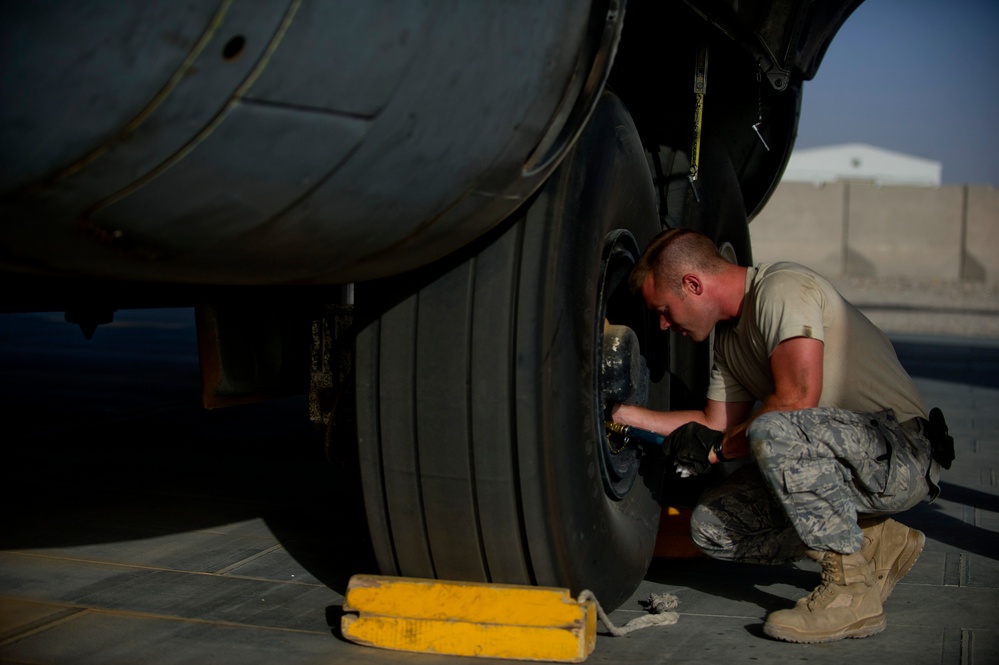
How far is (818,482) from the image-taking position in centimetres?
255

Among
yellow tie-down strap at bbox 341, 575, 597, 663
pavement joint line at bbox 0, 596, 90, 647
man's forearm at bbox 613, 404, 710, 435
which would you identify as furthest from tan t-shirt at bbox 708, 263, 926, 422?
pavement joint line at bbox 0, 596, 90, 647

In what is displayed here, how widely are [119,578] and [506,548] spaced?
1.13 metres

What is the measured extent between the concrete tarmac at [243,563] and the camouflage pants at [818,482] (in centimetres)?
18

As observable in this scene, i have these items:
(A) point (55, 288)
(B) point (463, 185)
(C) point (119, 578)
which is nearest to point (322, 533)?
(C) point (119, 578)

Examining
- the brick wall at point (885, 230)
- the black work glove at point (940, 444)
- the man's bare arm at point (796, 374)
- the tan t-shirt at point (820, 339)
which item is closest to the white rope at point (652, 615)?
the man's bare arm at point (796, 374)

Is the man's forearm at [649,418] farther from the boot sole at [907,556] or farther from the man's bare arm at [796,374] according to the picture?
the boot sole at [907,556]

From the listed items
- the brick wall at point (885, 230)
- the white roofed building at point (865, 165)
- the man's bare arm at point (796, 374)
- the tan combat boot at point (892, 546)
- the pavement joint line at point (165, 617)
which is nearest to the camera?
the pavement joint line at point (165, 617)

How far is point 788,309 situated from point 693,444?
1.30 ft

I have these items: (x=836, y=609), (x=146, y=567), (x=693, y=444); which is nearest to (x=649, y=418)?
(x=693, y=444)

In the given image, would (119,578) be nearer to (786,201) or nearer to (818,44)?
(818,44)

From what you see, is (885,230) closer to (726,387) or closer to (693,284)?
(726,387)

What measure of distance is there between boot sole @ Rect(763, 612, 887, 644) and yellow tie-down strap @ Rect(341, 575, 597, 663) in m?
0.42

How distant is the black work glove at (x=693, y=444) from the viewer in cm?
272

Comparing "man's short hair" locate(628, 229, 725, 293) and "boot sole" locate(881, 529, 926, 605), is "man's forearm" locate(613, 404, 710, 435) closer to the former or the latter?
"man's short hair" locate(628, 229, 725, 293)
